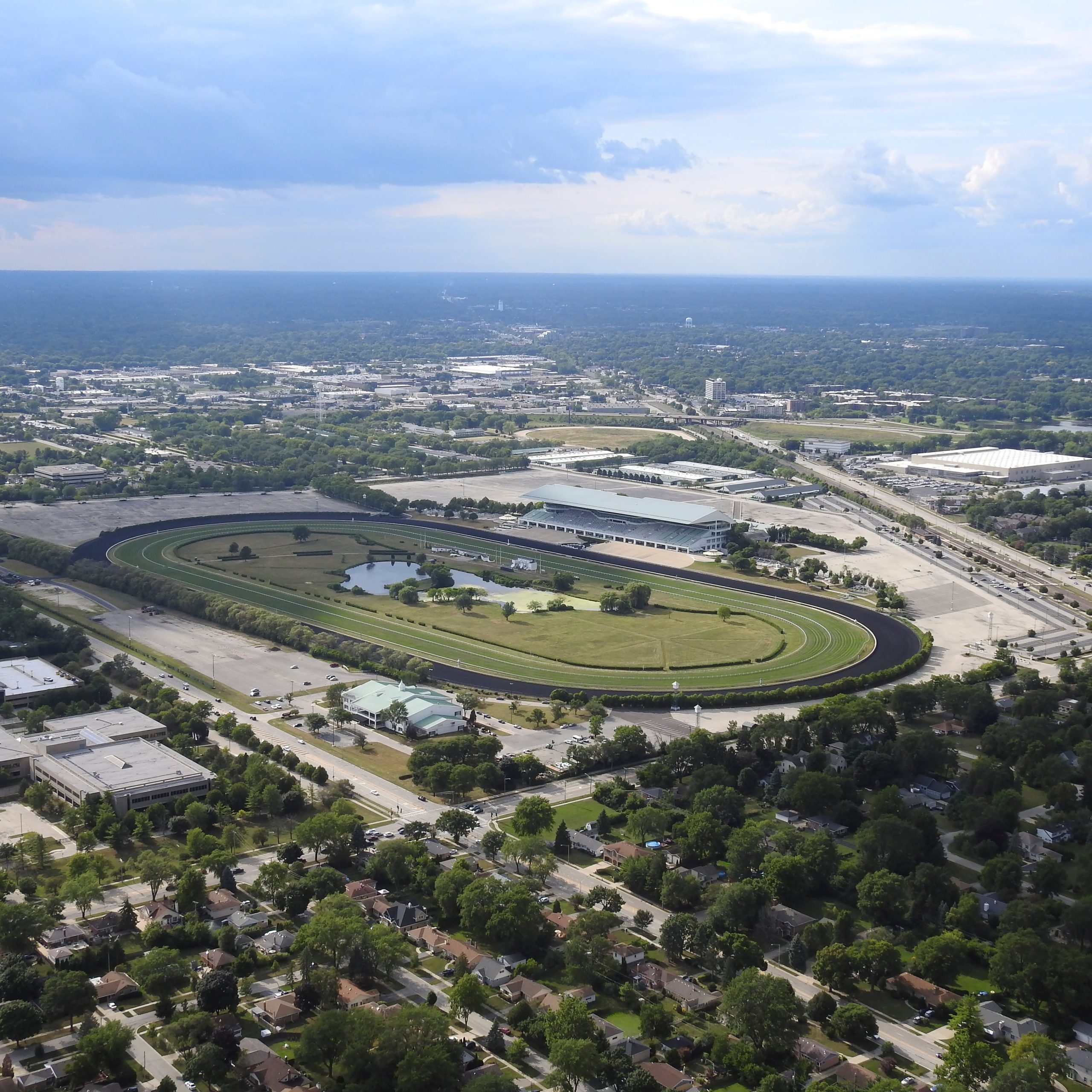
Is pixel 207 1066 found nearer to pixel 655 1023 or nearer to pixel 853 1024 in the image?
pixel 655 1023

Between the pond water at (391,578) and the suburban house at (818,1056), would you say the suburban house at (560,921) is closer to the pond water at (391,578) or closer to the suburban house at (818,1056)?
the suburban house at (818,1056)

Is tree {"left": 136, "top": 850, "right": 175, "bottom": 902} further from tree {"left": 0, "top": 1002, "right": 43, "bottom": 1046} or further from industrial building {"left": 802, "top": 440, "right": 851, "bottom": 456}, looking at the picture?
industrial building {"left": 802, "top": 440, "right": 851, "bottom": 456}

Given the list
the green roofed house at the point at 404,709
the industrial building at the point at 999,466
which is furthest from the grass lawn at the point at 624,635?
the industrial building at the point at 999,466

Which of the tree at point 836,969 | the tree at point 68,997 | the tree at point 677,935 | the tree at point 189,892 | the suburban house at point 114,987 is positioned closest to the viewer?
the tree at point 68,997

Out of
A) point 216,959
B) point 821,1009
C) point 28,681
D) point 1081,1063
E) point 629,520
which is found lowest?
point 1081,1063

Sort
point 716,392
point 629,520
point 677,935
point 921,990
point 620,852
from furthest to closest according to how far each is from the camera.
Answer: point 716,392 < point 629,520 < point 620,852 < point 677,935 < point 921,990

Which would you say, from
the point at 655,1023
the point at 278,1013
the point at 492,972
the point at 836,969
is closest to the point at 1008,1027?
the point at 836,969

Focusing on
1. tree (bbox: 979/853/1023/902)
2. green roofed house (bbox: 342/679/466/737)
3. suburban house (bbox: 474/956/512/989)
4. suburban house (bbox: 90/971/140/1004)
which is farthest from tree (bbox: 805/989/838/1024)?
green roofed house (bbox: 342/679/466/737)
